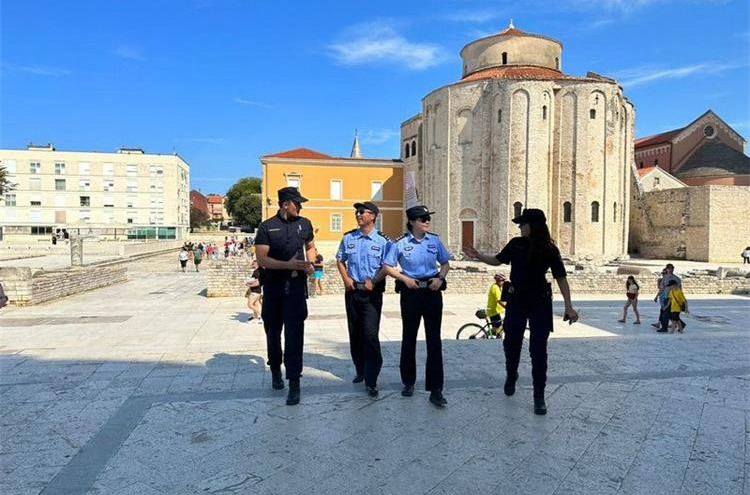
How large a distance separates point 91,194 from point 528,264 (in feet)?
253

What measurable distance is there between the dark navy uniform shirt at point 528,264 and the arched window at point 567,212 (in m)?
34.3

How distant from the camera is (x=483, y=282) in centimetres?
1633

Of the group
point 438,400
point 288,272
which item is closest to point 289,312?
point 288,272

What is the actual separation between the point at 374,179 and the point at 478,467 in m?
42.6

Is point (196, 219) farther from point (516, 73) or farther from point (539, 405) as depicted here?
point (539, 405)

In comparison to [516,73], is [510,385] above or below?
below

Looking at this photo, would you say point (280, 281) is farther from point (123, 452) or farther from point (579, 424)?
point (579, 424)

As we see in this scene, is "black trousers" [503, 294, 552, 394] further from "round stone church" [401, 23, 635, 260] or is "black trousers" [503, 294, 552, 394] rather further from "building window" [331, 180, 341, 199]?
"building window" [331, 180, 341, 199]

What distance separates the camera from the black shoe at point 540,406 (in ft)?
12.8

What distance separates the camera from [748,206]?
118ft

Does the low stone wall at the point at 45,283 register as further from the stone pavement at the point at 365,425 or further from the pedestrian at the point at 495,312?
the pedestrian at the point at 495,312

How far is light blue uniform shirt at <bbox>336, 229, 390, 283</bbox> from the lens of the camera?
4.40 m

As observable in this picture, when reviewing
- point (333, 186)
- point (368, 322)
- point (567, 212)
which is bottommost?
point (368, 322)

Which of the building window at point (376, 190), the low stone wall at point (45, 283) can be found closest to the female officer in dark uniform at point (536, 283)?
the low stone wall at point (45, 283)
